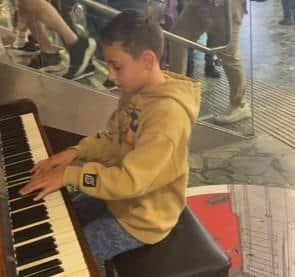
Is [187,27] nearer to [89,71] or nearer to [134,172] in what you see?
[89,71]

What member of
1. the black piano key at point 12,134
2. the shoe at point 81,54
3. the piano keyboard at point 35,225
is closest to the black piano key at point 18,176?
the piano keyboard at point 35,225

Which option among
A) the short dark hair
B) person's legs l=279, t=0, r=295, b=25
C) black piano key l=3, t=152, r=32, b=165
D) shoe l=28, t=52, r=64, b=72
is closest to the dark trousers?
person's legs l=279, t=0, r=295, b=25

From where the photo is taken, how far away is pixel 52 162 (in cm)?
147

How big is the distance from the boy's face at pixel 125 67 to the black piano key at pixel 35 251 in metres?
0.48

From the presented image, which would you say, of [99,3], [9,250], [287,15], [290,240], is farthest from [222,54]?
[287,15]

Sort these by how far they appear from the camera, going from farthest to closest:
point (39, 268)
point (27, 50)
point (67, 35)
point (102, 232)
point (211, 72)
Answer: point (211, 72) → point (67, 35) → point (27, 50) → point (102, 232) → point (39, 268)

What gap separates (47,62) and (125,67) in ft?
3.14

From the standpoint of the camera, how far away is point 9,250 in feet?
3.39

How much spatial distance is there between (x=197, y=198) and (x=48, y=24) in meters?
1.02

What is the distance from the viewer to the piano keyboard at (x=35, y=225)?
1078 millimetres

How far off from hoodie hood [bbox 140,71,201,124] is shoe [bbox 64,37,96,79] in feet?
3.28

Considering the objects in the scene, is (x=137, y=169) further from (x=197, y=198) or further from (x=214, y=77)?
(x=214, y=77)

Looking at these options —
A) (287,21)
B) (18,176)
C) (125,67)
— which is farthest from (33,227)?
(287,21)

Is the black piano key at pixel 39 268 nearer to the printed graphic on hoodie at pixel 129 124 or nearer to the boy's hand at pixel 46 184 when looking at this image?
the boy's hand at pixel 46 184
